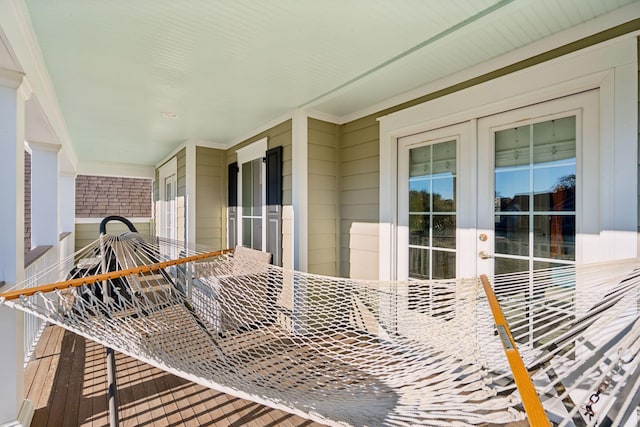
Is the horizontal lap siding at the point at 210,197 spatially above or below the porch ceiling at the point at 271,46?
below

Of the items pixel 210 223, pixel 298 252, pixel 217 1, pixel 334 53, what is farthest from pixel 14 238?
pixel 210 223

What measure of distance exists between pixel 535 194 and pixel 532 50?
91cm

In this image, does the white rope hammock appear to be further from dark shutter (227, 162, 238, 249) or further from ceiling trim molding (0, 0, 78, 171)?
dark shutter (227, 162, 238, 249)

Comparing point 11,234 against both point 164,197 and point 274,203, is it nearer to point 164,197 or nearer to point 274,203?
point 274,203

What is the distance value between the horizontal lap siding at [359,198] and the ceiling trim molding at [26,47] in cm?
249

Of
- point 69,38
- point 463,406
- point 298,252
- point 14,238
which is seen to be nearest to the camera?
point 463,406

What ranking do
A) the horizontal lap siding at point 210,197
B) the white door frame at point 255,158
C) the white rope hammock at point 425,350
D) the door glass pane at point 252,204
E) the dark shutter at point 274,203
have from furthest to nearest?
the horizontal lap siding at point 210,197
the door glass pane at point 252,204
the white door frame at point 255,158
the dark shutter at point 274,203
the white rope hammock at point 425,350

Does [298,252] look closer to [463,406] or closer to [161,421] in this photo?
[161,421]

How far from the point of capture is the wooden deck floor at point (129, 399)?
71.1 inches

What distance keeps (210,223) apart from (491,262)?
12.5ft

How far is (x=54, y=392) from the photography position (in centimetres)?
205

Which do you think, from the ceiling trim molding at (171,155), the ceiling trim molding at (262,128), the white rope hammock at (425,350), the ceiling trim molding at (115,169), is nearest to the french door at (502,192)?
the white rope hammock at (425,350)

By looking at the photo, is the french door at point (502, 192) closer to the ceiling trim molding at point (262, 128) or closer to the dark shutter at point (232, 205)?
the ceiling trim molding at point (262, 128)

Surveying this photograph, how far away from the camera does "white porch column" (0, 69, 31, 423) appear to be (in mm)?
1628
